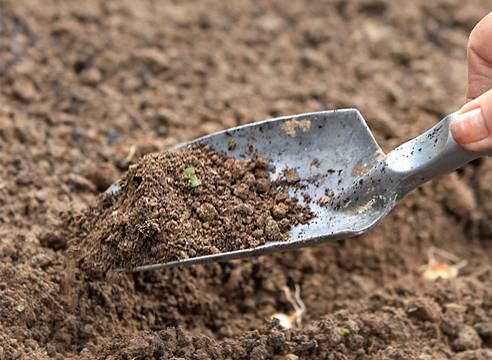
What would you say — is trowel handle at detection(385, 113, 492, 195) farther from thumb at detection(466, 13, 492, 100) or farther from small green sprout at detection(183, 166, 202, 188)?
small green sprout at detection(183, 166, 202, 188)

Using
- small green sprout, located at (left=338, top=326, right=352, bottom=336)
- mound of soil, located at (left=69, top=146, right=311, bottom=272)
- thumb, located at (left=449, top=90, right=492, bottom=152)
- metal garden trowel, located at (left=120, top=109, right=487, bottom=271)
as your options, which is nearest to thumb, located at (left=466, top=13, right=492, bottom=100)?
metal garden trowel, located at (left=120, top=109, right=487, bottom=271)

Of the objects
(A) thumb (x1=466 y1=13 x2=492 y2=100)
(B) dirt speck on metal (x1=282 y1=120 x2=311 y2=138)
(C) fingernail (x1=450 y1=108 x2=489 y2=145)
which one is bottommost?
(C) fingernail (x1=450 y1=108 x2=489 y2=145)

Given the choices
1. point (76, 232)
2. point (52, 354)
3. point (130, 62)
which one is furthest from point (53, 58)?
point (52, 354)

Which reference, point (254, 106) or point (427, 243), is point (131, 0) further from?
point (427, 243)

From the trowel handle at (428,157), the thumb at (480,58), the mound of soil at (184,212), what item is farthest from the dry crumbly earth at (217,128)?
the thumb at (480,58)

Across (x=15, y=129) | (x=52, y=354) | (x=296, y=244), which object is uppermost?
(x=15, y=129)

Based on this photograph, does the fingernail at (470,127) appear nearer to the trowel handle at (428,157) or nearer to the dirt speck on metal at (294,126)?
the trowel handle at (428,157)
